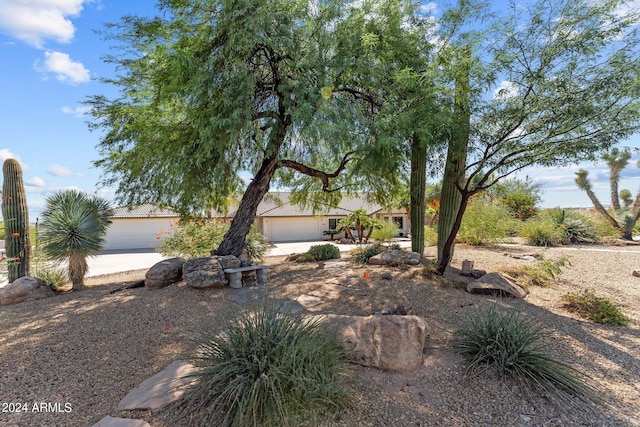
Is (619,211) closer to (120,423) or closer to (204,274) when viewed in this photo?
(204,274)

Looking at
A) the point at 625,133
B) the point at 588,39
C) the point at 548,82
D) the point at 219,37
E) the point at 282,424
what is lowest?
the point at 282,424

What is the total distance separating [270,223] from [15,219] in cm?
1783

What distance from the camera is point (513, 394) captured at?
2916 millimetres

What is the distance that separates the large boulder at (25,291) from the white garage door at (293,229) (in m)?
17.9

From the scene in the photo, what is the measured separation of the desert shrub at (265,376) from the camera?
2412 millimetres

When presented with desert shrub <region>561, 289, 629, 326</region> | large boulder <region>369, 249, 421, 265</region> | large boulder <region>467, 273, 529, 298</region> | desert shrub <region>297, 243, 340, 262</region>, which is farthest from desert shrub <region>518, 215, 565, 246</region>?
desert shrub <region>297, 243, 340, 262</region>

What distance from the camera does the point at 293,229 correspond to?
85.1ft

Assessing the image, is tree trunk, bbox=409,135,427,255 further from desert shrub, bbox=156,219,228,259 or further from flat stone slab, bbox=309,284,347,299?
desert shrub, bbox=156,219,228,259

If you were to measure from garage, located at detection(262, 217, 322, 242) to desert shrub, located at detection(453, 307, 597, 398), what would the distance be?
2209 cm

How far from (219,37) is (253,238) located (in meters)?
6.66

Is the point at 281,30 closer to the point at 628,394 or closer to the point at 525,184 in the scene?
the point at 628,394

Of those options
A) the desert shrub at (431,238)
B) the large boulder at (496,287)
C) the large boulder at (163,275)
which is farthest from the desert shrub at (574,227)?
the large boulder at (163,275)

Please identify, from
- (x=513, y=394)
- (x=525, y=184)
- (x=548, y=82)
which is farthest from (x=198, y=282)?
(x=525, y=184)

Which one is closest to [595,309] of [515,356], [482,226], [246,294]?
[515,356]
